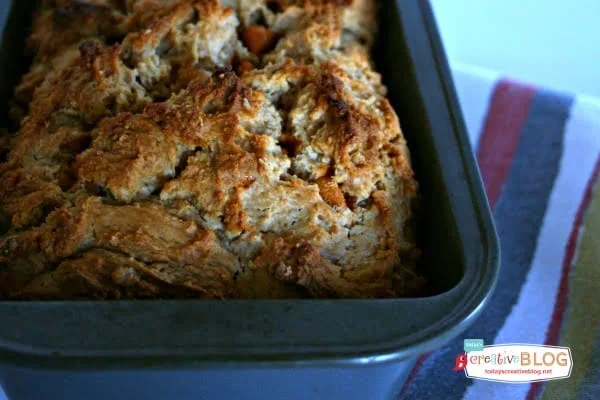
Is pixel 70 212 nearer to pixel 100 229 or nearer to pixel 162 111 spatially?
pixel 100 229

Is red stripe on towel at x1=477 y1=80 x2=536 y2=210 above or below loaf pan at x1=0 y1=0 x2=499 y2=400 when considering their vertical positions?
below

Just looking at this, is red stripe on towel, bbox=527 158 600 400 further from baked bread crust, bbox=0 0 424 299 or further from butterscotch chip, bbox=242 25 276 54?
butterscotch chip, bbox=242 25 276 54

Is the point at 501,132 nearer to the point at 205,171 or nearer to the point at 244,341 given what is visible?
the point at 205,171
